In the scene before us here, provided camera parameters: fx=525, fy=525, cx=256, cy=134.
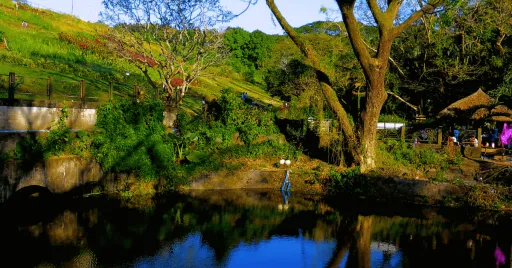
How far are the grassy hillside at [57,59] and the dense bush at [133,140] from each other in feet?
8.90

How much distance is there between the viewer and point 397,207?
59.0 ft

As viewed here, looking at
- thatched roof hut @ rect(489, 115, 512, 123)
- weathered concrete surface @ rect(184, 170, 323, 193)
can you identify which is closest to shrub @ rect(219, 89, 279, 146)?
weathered concrete surface @ rect(184, 170, 323, 193)

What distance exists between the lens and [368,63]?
64.3ft

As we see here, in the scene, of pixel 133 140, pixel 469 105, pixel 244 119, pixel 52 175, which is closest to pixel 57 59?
pixel 244 119

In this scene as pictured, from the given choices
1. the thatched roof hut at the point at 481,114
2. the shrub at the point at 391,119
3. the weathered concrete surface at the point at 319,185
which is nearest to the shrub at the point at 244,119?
the weathered concrete surface at the point at 319,185

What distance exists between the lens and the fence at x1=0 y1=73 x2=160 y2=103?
21297mm

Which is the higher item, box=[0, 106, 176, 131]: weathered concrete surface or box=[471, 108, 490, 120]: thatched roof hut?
box=[471, 108, 490, 120]: thatched roof hut

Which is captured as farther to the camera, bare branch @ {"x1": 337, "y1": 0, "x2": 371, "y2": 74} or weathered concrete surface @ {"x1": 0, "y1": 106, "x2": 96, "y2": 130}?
bare branch @ {"x1": 337, "y1": 0, "x2": 371, "y2": 74}

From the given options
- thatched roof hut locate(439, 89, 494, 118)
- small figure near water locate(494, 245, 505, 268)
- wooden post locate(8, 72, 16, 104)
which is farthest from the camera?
thatched roof hut locate(439, 89, 494, 118)

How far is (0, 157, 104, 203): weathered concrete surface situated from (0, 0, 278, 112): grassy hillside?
509 centimetres

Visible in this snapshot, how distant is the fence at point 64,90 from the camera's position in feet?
69.9

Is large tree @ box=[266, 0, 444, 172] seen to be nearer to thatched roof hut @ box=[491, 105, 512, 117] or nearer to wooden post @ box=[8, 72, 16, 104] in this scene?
thatched roof hut @ box=[491, 105, 512, 117]

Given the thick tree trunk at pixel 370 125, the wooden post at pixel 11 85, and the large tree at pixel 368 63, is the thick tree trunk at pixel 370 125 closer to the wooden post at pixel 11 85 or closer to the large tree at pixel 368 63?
the large tree at pixel 368 63

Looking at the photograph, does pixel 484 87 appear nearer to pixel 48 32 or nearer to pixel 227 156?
pixel 227 156
